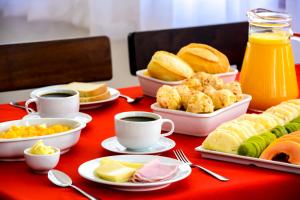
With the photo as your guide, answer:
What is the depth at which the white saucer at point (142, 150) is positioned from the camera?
137cm

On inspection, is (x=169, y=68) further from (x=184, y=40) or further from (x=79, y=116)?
(x=184, y=40)

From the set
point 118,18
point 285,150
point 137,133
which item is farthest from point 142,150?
point 118,18

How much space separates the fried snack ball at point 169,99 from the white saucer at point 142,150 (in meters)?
0.11

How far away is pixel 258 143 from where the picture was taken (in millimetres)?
1331

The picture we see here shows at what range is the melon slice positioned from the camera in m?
1.28

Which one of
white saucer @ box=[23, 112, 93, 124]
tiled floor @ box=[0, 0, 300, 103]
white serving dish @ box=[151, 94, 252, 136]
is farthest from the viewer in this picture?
tiled floor @ box=[0, 0, 300, 103]

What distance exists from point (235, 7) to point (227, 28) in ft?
3.09

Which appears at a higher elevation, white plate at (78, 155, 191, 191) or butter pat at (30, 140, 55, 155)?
butter pat at (30, 140, 55, 155)

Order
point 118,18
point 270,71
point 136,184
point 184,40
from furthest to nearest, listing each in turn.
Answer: point 118,18 < point 184,40 < point 270,71 < point 136,184

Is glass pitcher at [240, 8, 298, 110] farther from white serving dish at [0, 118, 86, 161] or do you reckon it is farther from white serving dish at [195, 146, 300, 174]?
white serving dish at [0, 118, 86, 161]

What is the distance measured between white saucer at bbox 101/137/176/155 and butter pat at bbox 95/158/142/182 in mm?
133

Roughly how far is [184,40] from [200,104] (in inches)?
40.0

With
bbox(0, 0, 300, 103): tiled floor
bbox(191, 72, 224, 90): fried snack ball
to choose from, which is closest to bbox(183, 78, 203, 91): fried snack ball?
bbox(191, 72, 224, 90): fried snack ball

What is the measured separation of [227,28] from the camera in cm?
261
